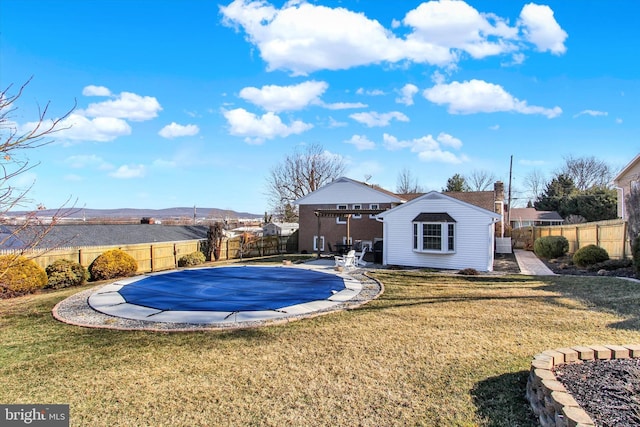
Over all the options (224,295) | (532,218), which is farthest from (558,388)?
(532,218)

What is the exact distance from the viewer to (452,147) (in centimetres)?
3469

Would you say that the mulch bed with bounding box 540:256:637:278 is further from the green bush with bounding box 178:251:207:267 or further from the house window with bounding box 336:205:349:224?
the green bush with bounding box 178:251:207:267

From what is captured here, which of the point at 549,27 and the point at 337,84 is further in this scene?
the point at 337,84

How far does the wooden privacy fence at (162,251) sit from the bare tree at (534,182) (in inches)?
1907

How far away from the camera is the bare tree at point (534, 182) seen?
56.2 m

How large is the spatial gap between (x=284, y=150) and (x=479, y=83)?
26.3m

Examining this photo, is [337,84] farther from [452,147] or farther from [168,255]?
[452,147]

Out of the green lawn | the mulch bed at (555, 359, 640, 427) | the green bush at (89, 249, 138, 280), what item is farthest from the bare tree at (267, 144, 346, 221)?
the mulch bed at (555, 359, 640, 427)

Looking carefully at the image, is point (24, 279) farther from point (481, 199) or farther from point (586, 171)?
point (586, 171)

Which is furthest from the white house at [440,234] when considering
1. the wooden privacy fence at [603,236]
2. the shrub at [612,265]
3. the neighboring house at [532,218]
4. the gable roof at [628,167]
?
the neighboring house at [532,218]

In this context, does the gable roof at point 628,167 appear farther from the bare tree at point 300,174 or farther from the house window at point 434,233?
the bare tree at point 300,174

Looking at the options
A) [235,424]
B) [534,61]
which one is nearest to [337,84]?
[534,61]

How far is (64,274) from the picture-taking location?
12.6 m

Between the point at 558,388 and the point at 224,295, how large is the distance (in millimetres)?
8464
